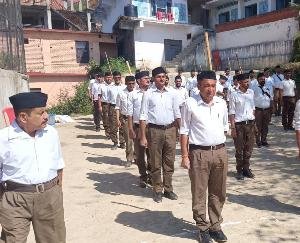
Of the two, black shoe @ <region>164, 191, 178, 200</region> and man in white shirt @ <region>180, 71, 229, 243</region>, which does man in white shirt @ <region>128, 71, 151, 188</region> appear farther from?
man in white shirt @ <region>180, 71, 229, 243</region>

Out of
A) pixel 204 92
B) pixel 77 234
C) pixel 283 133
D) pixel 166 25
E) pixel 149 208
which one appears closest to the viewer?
pixel 204 92

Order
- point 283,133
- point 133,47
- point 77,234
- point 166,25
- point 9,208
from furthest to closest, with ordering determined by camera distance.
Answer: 1. point 166,25
2. point 133,47
3. point 283,133
4. point 77,234
5. point 9,208

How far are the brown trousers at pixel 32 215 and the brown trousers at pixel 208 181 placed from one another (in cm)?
174

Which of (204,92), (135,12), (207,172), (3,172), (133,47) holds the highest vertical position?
(135,12)

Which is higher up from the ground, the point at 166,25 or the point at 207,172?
the point at 166,25

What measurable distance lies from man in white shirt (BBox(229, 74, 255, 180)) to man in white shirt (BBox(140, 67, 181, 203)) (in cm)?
155

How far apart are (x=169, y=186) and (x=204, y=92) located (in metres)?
2.38

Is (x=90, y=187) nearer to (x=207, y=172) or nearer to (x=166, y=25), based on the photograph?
(x=207, y=172)

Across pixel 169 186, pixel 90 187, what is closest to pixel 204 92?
pixel 169 186

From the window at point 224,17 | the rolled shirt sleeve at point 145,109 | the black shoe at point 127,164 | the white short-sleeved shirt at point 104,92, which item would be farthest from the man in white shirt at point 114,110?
the window at point 224,17

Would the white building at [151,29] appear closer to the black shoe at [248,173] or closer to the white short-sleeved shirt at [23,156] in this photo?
the black shoe at [248,173]

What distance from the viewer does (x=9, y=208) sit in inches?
144

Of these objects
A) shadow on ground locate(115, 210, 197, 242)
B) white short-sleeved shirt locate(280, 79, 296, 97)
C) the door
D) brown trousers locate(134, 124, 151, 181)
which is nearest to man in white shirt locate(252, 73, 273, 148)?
white short-sleeved shirt locate(280, 79, 296, 97)

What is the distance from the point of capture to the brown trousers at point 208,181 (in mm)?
4898
